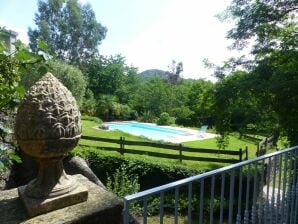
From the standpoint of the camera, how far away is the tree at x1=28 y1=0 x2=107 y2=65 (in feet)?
99.7

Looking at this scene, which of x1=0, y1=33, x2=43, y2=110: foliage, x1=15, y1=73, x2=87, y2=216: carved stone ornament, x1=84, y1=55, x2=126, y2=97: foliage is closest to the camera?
x1=0, y1=33, x2=43, y2=110: foliage

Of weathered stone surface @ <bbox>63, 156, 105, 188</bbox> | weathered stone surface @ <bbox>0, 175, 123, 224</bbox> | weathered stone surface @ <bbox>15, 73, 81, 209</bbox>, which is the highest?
weathered stone surface @ <bbox>15, 73, 81, 209</bbox>

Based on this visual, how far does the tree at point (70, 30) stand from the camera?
3038 centimetres

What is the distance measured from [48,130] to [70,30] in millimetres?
31618

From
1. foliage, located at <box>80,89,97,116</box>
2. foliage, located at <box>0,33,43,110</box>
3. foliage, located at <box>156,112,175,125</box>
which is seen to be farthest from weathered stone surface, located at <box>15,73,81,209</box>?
foliage, located at <box>80,89,97,116</box>

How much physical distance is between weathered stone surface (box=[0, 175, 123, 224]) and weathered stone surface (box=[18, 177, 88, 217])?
3 cm

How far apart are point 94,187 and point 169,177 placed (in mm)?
6282

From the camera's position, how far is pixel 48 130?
1.95 m

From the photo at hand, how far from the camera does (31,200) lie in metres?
2.04

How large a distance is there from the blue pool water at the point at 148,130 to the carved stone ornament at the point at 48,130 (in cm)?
1702

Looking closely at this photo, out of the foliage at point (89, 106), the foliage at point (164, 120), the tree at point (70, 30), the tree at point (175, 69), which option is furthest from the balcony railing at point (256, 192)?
the tree at point (175, 69)

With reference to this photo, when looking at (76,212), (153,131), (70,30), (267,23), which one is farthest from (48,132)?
(70,30)

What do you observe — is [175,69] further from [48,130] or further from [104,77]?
[48,130]

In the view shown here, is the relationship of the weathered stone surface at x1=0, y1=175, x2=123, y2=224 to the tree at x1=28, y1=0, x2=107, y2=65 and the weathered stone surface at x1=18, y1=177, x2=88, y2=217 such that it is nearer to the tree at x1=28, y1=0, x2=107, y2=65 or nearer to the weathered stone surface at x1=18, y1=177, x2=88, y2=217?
the weathered stone surface at x1=18, y1=177, x2=88, y2=217
